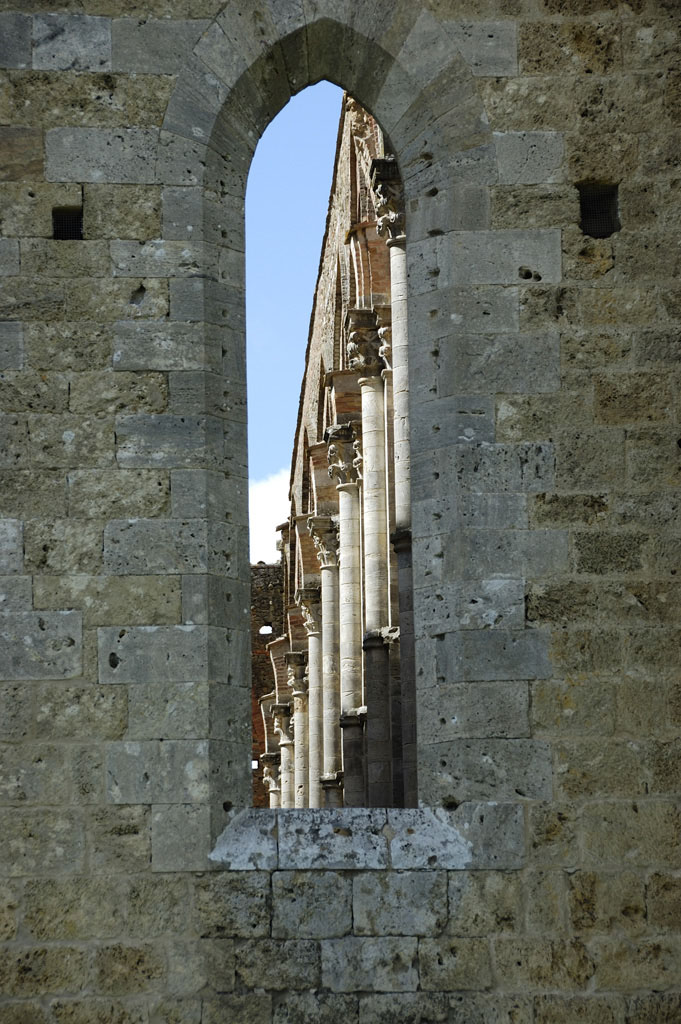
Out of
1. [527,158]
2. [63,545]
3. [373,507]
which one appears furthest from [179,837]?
[373,507]

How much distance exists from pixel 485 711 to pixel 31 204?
9.72 feet

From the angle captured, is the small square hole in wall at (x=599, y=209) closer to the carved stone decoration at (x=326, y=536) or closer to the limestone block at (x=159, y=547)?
the limestone block at (x=159, y=547)

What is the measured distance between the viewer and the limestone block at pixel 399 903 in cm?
748

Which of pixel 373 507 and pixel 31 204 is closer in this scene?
pixel 31 204

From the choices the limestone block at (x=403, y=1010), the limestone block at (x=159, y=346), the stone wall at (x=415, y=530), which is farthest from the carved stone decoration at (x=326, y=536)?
the limestone block at (x=403, y=1010)

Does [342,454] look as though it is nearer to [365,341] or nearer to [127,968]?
[365,341]

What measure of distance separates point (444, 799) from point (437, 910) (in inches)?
18.3

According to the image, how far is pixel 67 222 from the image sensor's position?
809 centimetres

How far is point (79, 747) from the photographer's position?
7559 millimetres

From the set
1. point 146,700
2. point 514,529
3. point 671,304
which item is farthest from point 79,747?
point 671,304

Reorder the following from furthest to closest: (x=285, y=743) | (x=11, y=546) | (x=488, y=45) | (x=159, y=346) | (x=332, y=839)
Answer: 1. (x=285, y=743)
2. (x=488, y=45)
3. (x=159, y=346)
4. (x=11, y=546)
5. (x=332, y=839)

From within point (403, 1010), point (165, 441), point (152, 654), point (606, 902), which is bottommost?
point (403, 1010)

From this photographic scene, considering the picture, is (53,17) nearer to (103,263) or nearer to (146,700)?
(103,263)

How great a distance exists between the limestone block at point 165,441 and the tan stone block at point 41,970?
6.68 feet
